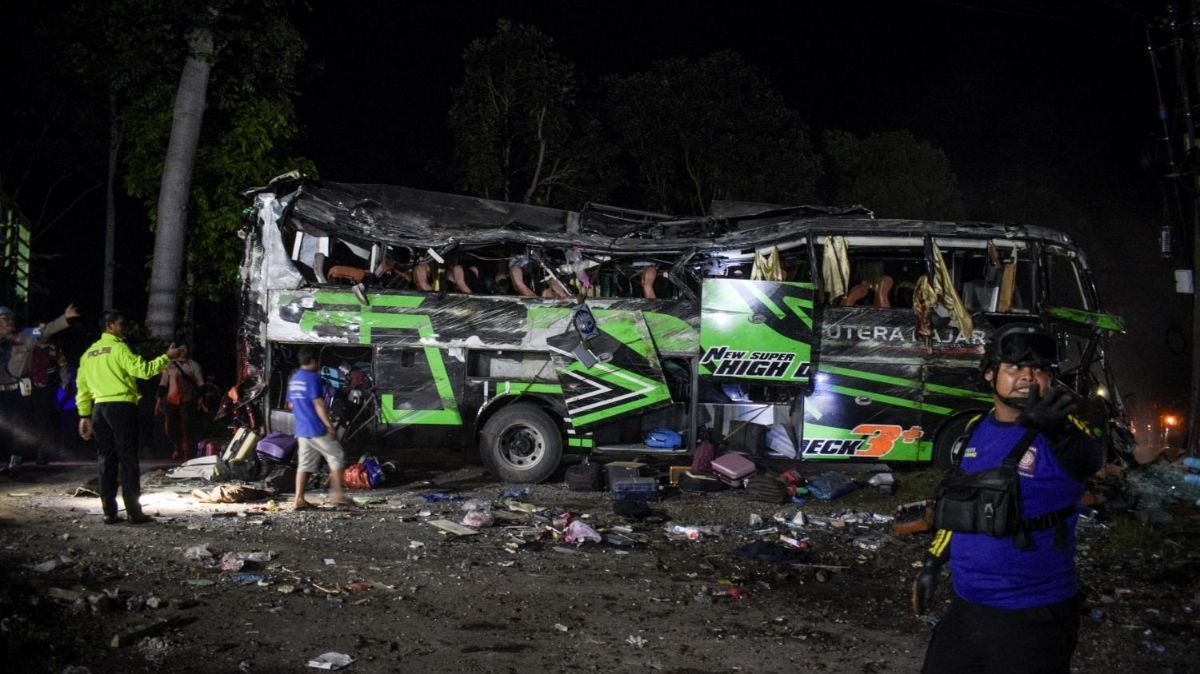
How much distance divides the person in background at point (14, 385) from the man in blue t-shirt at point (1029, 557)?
10.4m

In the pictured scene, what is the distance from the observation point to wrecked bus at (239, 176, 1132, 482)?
10.9m

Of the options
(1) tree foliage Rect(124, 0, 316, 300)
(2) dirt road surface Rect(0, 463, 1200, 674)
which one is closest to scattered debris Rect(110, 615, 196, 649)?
(2) dirt road surface Rect(0, 463, 1200, 674)

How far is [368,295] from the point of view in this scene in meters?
11.0

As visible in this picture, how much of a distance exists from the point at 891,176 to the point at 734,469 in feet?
72.2

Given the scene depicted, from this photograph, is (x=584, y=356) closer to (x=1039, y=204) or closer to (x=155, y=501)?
(x=155, y=501)

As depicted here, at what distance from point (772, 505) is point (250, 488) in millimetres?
5247

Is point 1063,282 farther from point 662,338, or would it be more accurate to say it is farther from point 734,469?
point 662,338

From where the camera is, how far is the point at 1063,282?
1116cm

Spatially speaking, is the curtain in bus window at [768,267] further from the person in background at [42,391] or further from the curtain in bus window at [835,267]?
the person in background at [42,391]

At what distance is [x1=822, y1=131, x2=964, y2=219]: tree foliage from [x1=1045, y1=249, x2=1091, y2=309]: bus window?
18.1 metres

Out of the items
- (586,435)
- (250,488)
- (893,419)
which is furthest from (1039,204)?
(250,488)

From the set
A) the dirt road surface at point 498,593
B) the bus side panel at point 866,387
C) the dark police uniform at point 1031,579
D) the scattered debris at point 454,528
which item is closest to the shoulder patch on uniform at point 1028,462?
the dark police uniform at point 1031,579

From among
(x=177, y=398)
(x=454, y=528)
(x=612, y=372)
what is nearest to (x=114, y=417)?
(x=454, y=528)

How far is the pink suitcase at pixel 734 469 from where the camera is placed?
35.0ft
